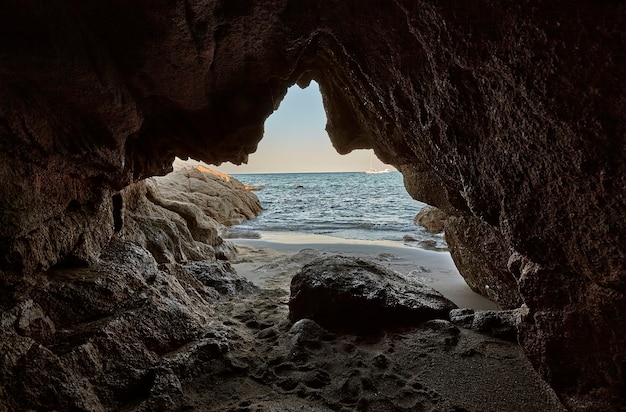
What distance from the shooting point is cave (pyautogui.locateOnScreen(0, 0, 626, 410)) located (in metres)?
1.66

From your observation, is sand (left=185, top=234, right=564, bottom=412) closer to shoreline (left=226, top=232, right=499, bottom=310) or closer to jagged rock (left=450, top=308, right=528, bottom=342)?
jagged rock (left=450, top=308, right=528, bottom=342)

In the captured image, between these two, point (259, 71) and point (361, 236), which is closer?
point (259, 71)

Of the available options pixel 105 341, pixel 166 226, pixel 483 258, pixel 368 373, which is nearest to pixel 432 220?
pixel 483 258

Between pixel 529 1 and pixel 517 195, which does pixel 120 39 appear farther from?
pixel 517 195

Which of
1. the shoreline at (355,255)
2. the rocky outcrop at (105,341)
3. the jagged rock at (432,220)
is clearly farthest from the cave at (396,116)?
the jagged rock at (432,220)

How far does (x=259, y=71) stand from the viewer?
386 centimetres

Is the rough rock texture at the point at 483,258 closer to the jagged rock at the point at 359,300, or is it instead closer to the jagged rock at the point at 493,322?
the jagged rock at the point at 493,322

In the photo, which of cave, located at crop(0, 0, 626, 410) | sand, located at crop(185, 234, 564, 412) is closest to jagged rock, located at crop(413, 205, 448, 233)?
cave, located at crop(0, 0, 626, 410)

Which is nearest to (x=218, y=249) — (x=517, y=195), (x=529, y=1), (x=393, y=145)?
(x=393, y=145)

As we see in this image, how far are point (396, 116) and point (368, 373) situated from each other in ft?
8.30

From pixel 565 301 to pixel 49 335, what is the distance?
3.66 meters

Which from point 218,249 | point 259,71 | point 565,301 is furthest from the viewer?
point 218,249

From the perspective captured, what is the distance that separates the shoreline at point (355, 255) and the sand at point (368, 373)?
6.64 ft

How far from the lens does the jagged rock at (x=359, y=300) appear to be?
358 centimetres
